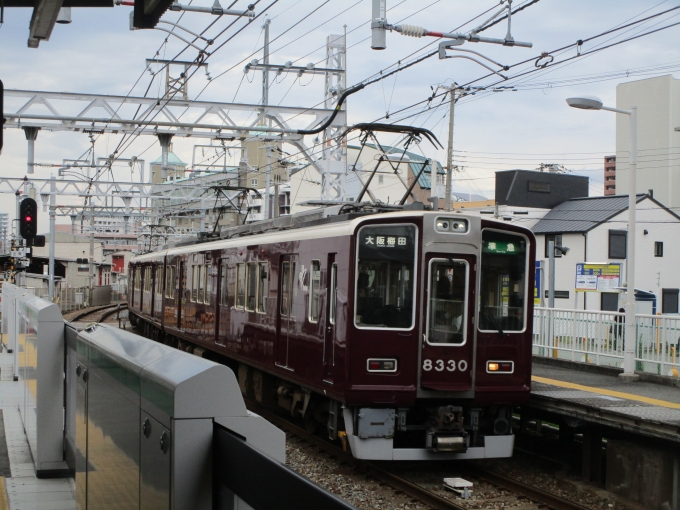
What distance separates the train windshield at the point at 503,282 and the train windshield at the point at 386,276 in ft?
2.88

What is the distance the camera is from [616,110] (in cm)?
1330

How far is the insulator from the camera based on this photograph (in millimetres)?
12023

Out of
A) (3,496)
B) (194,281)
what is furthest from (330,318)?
(194,281)

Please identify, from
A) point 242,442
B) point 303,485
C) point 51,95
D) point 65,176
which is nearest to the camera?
point 303,485

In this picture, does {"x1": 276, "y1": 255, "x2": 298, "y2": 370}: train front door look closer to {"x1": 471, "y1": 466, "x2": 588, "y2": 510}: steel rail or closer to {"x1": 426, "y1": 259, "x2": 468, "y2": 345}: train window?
{"x1": 426, "y1": 259, "x2": 468, "y2": 345}: train window

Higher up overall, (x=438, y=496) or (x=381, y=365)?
(x=381, y=365)

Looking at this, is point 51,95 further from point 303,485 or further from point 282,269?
point 303,485

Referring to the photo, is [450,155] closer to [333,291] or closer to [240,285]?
[240,285]

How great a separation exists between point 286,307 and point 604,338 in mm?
5668

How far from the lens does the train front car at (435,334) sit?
8.58 metres

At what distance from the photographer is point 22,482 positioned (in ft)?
21.3

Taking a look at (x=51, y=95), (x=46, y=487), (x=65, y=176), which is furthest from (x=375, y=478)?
(x=65, y=176)

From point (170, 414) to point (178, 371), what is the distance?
15cm

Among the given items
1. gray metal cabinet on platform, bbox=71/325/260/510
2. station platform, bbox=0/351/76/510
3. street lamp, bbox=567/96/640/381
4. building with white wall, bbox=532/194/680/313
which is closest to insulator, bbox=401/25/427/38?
street lamp, bbox=567/96/640/381
